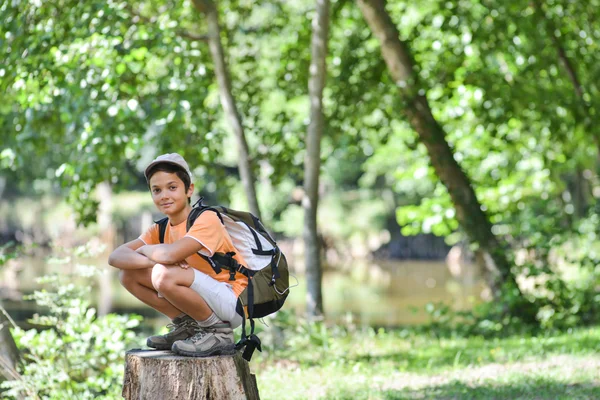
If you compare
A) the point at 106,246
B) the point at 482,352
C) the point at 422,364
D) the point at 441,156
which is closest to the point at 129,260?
the point at 106,246

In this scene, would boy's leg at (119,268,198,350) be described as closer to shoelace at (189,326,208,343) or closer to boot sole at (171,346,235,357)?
shoelace at (189,326,208,343)

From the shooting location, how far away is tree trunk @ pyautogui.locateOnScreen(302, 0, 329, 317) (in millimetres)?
9539

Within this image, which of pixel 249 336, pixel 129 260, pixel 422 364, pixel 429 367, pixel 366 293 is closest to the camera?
pixel 129 260

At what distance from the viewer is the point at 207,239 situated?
4477 millimetres

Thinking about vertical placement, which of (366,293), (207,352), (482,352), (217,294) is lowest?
(366,293)

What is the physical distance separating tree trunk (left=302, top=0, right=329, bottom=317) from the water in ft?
14.7

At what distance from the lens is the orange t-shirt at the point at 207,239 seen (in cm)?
448

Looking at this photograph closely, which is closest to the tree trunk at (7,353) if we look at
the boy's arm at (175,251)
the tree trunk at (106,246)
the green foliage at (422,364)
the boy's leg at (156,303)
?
the tree trunk at (106,246)

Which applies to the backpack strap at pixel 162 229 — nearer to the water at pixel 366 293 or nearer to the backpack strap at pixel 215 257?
the backpack strap at pixel 215 257

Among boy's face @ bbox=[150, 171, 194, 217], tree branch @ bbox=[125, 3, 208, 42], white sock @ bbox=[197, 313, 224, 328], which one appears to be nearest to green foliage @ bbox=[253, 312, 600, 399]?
white sock @ bbox=[197, 313, 224, 328]

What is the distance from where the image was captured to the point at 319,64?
955 centimetres

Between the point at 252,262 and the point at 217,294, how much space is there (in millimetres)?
277

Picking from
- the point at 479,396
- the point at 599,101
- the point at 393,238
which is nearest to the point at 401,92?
the point at 599,101

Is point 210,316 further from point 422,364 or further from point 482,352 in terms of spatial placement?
point 482,352
